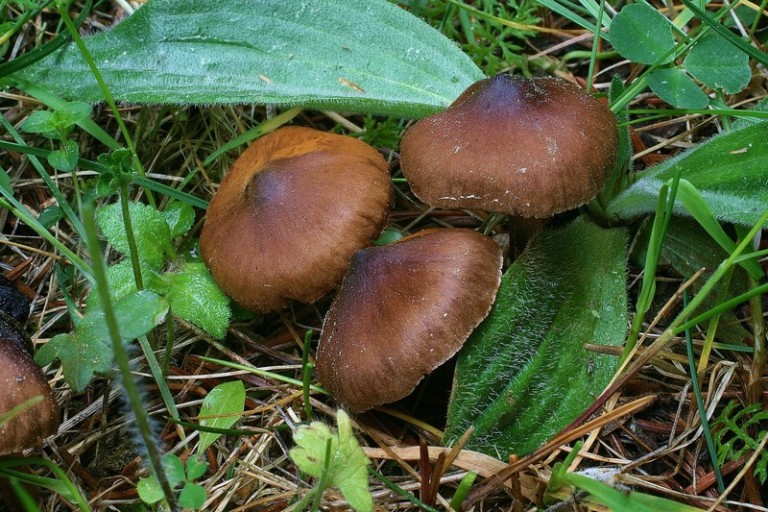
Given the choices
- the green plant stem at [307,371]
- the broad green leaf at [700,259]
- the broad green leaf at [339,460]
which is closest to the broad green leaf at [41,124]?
the green plant stem at [307,371]

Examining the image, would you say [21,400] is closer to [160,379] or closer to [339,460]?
[160,379]

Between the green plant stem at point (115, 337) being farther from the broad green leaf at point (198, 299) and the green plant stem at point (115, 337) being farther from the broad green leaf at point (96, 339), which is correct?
the broad green leaf at point (198, 299)

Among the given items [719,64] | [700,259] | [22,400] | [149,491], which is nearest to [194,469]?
[149,491]

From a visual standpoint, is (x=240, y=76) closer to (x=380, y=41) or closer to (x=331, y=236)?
(x=380, y=41)

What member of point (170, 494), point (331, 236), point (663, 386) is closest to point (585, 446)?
point (663, 386)

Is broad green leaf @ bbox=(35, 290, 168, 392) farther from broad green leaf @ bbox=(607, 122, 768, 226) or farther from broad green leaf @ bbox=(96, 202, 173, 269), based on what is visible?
broad green leaf @ bbox=(607, 122, 768, 226)

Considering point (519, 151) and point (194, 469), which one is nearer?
point (194, 469)
